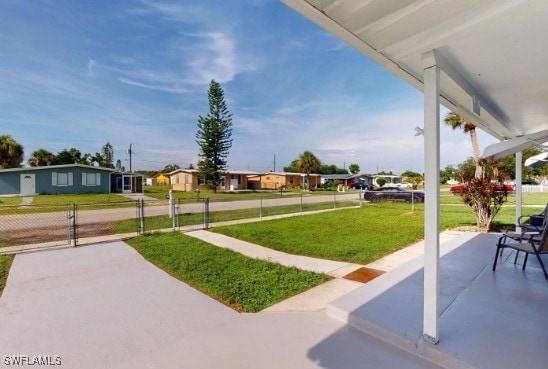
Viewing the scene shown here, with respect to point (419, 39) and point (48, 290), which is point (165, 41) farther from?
point (419, 39)

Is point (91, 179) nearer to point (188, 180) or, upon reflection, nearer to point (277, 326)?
point (188, 180)

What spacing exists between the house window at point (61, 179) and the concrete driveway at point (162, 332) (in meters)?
27.2

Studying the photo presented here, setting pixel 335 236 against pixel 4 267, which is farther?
pixel 335 236

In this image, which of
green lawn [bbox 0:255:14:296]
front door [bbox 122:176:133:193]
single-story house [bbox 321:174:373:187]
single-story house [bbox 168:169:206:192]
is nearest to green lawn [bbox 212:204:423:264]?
green lawn [bbox 0:255:14:296]

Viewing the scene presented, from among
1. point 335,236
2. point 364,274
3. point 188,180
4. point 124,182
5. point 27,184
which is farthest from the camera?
point 188,180

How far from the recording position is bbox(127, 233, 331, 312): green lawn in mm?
3740

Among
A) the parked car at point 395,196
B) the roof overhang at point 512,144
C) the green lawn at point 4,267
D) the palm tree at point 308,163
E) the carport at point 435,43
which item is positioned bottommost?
the green lawn at point 4,267

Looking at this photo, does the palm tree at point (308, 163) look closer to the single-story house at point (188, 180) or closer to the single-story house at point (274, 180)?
the single-story house at point (274, 180)

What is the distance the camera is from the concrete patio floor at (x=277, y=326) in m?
2.37

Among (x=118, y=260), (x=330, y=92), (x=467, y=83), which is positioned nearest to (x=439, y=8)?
(x=467, y=83)

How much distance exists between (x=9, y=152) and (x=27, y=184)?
7831mm

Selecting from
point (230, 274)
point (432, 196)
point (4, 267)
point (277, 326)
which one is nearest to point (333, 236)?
point (230, 274)

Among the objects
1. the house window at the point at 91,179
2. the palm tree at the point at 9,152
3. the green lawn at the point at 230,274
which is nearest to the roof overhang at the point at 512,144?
the green lawn at the point at 230,274

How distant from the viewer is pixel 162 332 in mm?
2877
